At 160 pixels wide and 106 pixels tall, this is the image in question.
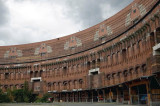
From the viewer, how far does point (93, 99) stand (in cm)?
4191

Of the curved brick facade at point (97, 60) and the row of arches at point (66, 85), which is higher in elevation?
the curved brick facade at point (97, 60)

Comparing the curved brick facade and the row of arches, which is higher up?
the curved brick facade

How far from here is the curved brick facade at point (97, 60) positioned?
27453 millimetres

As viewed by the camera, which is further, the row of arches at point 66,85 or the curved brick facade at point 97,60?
the row of arches at point 66,85

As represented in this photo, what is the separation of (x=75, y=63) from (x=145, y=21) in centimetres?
2326

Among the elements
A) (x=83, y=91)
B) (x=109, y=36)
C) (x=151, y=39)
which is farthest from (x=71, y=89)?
(x=151, y=39)

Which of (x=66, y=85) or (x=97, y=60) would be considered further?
(x=66, y=85)

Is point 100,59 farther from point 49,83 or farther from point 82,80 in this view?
point 49,83

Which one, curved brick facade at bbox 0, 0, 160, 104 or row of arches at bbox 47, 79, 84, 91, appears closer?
curved brick facade at bbox 0, 0, 160, 104

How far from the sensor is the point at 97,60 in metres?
42.2

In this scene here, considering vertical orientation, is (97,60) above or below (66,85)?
above

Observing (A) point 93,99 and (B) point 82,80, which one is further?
(B) point 82,80

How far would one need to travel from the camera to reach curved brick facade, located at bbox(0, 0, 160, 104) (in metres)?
27.5

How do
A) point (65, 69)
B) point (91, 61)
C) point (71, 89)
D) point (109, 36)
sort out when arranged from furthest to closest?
point (65, 69), point (71, 89), point (91, 61), point (109, 36)
